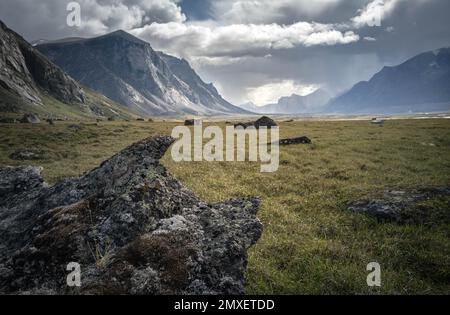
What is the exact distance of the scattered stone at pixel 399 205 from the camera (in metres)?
12.5

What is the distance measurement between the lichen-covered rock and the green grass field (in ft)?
5.08

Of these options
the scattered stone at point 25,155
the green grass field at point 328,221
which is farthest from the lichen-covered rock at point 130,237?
the scattered stone at point 25,155

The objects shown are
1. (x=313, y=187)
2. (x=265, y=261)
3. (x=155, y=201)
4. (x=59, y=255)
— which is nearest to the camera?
(x=59, y=255)

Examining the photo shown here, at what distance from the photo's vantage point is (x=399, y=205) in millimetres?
13031

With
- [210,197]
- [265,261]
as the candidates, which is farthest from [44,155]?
[265,261]

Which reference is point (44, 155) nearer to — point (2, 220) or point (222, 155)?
point (222, 155)

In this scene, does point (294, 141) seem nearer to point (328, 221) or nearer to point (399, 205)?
point (399, 205)

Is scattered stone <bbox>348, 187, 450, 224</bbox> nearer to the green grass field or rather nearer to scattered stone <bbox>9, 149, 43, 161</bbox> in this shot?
the green grass field

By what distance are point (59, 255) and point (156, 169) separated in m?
3.59

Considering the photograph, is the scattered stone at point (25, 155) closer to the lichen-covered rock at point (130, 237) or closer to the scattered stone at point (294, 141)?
the lichen-covered rock at point (130, 237)

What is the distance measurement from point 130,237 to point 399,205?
1067 centimetres

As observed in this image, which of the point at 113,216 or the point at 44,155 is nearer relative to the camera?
the point at 113,216

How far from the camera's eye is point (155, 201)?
8719 mm

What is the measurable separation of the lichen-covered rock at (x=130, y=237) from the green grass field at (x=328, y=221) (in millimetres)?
1548
